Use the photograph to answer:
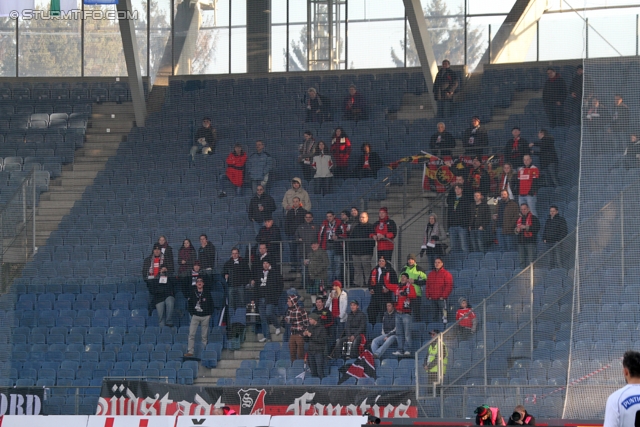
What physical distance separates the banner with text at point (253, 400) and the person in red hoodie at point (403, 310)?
1.91 metres

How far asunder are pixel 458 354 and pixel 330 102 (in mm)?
6962

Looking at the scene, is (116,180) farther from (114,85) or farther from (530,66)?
(530,66)

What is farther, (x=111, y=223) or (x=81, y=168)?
(x=81, y=168)

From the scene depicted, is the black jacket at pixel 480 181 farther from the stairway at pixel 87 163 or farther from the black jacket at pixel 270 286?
the stairway at pixel 87 163

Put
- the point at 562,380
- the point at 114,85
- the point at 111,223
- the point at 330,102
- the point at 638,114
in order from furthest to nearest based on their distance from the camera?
the point at 114,85 < the point at 330,102 < the point at 111,223 < the point at 638,114 < the point at 562,380

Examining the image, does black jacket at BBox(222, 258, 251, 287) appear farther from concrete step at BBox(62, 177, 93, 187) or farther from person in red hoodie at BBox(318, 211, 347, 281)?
concrete step at BBox(62, 177, 93, 187)

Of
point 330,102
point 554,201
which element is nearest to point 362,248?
point 554,201

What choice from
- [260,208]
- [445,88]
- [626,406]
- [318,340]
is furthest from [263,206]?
[626,406]

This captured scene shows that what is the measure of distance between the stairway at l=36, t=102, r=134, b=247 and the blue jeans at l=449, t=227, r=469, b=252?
672 cm

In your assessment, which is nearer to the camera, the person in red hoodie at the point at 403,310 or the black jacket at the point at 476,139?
the person in red hoodie at the point at 403,310

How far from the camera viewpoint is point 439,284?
50.9 ft

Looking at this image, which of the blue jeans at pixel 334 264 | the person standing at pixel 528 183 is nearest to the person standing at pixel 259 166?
the blue jeans at pixel 334 264

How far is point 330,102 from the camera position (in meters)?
19.6

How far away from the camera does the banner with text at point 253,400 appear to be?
43.0 feet
